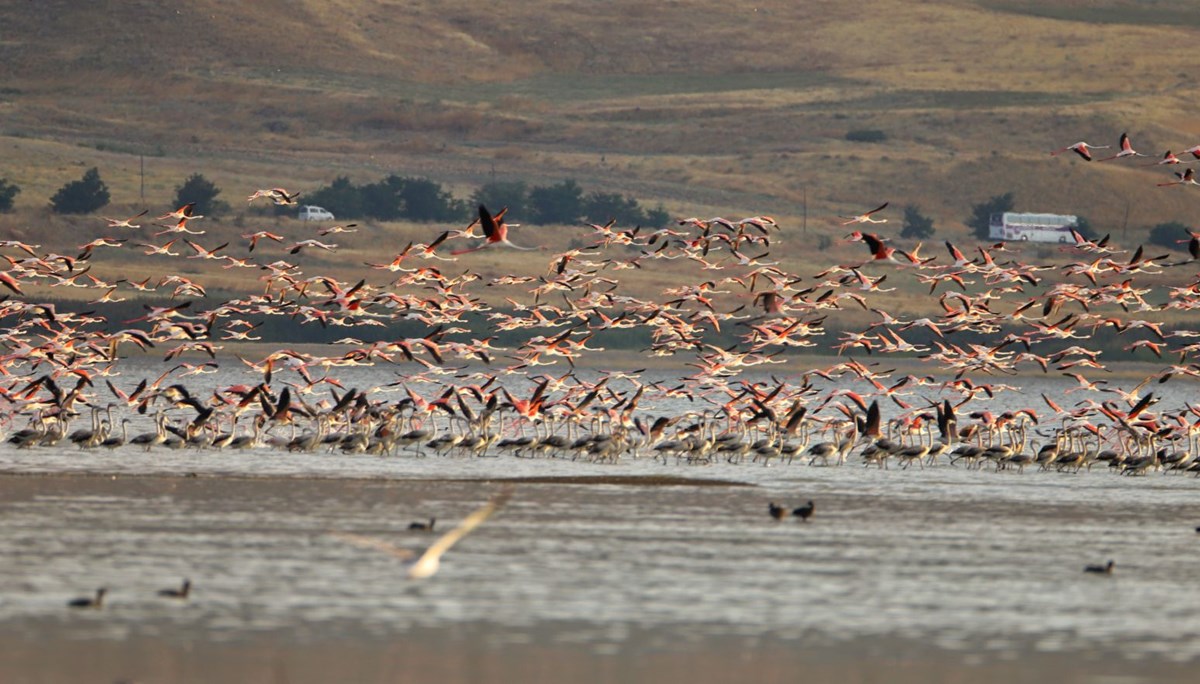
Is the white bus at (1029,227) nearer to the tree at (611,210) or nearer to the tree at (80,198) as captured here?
the tree at (611,210)

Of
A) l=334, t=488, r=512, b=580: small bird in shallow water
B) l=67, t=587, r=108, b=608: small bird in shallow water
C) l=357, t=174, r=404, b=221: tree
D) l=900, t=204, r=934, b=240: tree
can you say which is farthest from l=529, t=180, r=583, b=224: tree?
l=67, t=587, r=108, b=608: small bird in shallow water

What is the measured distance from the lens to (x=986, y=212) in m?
156

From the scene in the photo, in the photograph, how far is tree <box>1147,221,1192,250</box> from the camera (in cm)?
14738

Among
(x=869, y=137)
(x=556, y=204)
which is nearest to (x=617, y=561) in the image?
(x=556, y=204)

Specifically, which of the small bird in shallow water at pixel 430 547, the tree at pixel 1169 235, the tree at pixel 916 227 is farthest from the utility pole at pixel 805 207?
the small bird in shallow water at pixel 430 547

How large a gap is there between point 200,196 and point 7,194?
11229mm

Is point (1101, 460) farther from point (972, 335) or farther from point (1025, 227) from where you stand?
point (1025, 227)

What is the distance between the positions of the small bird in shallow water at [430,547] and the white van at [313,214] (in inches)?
3765

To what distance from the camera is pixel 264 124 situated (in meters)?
199

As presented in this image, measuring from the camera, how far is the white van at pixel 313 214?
5108 inches

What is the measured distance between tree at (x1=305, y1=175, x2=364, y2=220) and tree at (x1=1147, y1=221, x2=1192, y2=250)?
5346 cm

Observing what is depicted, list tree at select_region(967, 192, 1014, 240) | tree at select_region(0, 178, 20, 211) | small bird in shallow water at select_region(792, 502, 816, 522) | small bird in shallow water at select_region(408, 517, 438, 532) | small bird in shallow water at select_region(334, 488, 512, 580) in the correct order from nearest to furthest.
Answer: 1. small bird in shallow water at select_region(334, 488, 512, 580)
2. small bird in shallow water at select_region(408, 517, 438, 532)
3. small bird in shallow water at select_region(792, 502, 816, 522)
4. tree at select_region(0, 178, 20, 211)
5. tree at select_region(967, 192, 1014, 240)

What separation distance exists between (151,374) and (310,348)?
8.11 m

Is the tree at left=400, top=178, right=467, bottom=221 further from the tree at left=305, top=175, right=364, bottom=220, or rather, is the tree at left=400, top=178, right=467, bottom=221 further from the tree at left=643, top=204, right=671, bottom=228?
the tree at left=643, top=204, right=671, bottom=228
